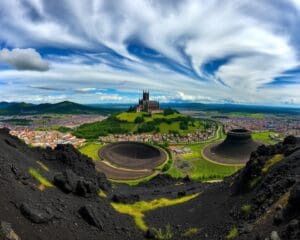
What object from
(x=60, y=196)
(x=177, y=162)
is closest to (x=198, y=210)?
(x=60, y=196)

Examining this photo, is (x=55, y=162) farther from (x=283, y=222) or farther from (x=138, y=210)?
(x=283, y=222)

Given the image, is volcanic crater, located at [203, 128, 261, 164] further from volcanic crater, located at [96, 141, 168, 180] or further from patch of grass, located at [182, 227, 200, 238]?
patch of grass, located at [182, 227, 200, 238]

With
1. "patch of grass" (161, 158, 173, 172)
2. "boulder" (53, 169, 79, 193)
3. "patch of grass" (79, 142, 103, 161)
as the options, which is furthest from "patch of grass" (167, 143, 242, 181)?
"boulder" (53, 169, 79, 193)

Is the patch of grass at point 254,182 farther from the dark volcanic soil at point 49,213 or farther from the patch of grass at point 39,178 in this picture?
the patch of grass at point 39,178

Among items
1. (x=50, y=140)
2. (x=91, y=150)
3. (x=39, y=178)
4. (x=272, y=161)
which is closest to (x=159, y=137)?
(x=91, y=150)

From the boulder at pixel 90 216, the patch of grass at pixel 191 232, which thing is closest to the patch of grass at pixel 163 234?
the patch of grass at pixel 191 232
